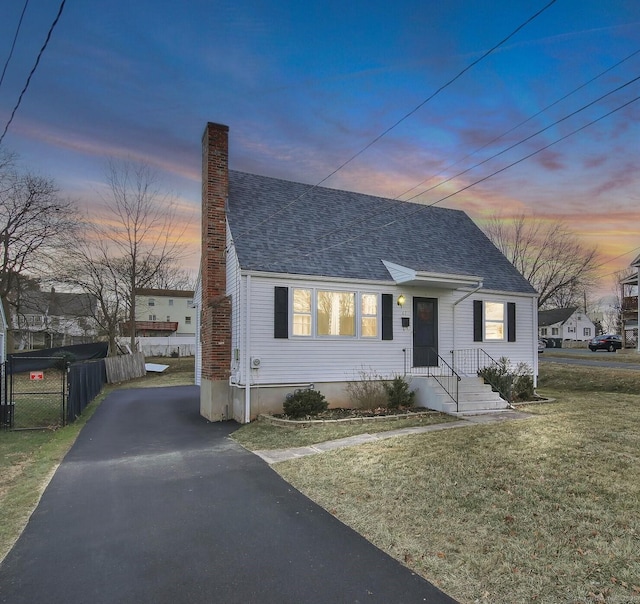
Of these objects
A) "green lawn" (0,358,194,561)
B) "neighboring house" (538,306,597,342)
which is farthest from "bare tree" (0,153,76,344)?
"neighboring house" (538,306,597,342)

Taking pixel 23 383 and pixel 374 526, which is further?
pixel 23 383

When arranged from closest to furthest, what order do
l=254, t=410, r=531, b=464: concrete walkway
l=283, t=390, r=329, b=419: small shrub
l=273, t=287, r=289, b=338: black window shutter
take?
l=254, t=410, r=531, b=464: concrete walkway < l=283, t=390, r=329, b=419: small shrub < l=273, t=287, r=289, b=338: black window shutter

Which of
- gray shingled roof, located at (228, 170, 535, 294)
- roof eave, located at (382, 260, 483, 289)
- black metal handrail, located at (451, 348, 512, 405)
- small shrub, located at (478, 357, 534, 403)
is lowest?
small shrub, located at (478, 357, 534, 403)

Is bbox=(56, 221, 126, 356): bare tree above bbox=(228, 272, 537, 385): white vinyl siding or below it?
above

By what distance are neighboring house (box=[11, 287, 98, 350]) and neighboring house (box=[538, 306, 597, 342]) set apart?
5901cm

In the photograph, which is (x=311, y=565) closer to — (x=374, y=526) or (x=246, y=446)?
(x=374, y=526)

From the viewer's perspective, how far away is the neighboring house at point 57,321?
123ft

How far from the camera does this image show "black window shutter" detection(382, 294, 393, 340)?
1340 centimetres

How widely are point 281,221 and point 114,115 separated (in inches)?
208

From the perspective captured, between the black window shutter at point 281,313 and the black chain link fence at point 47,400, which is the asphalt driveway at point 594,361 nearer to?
the black window shutter at point 281,313

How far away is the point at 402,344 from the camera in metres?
13.6

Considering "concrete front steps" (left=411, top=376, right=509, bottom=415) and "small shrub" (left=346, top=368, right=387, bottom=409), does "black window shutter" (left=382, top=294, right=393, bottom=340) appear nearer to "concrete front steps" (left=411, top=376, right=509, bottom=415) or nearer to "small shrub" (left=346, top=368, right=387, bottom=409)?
"small shrub" (left=346, top=368, right=387, bottom=409)

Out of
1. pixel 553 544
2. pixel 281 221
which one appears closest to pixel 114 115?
pixel 281 221

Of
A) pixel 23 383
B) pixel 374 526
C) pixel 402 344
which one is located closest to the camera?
pixel 374 526
